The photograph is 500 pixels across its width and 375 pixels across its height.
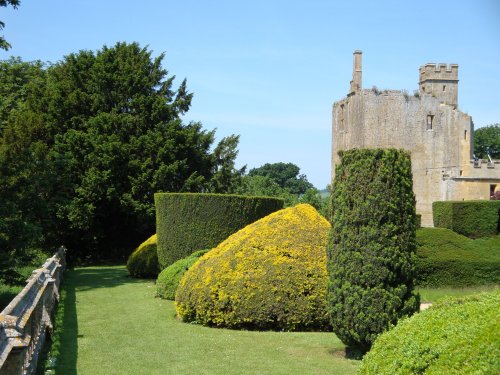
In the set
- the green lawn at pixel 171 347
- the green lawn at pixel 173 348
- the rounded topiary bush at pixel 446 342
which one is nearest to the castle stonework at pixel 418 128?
the green lawn at pixel 171 347

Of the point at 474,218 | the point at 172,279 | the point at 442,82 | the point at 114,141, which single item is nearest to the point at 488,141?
the point at 442,82

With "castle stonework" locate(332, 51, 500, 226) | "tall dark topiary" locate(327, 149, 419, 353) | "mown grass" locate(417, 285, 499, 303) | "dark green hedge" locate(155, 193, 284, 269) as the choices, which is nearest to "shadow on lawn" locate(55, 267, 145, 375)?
"dark green hedge" locate(155, 193, 284, 269)

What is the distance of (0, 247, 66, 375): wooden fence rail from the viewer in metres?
6.27

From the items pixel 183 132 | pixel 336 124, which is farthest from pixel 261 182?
pixel 183 132

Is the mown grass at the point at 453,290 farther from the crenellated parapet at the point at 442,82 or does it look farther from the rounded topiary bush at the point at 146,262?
the crenellated parapet at the point at 442,82

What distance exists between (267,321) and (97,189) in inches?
787

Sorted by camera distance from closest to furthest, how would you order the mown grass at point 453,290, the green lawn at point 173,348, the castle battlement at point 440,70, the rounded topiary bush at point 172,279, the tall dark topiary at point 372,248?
the tall dark topiary at point 372,248
the green lawn at point 173,348
the rounded topiary bush at point 172,279
the mown grass at point 453,290
the castle battlement at point 440,70

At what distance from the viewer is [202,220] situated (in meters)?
18.9

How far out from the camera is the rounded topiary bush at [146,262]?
882 inches

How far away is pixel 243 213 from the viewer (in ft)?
62.4

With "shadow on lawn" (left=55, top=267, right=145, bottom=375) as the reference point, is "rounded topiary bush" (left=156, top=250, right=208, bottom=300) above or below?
above

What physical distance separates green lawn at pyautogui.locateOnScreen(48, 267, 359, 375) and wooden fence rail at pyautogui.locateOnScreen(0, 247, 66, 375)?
0.47 m

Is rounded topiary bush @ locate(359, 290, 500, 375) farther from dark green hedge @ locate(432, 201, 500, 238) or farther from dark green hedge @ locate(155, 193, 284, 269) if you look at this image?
dark green hedge @ locate(432, 201, 500, 238)

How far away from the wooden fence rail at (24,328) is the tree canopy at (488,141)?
79.1 m
